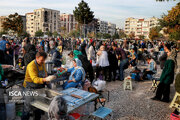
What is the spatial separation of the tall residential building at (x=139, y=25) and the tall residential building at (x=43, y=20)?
59.8 m

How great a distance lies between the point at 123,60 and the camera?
816cm

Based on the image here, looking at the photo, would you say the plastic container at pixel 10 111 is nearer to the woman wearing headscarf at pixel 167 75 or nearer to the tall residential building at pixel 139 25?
the woman wearing headscarf at pixel 167 75

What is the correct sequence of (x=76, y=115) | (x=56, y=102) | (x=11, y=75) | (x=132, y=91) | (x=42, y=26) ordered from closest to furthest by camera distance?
(x=56, y=102) < (x=76, y=115) < (x=11, y=75) < (x=132, y=91) < (x=42, y=26)

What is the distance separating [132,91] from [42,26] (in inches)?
Result: 4254

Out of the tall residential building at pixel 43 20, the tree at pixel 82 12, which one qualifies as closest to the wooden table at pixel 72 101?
the tree at pixel 82 12

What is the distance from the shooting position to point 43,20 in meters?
106

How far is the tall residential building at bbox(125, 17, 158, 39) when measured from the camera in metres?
128

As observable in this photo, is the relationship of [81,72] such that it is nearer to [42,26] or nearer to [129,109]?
[129,109]

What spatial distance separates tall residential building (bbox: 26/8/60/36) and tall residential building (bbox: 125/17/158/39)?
196ft

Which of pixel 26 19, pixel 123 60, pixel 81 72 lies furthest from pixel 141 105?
pixel 26 19

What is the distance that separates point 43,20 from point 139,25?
2879 inches

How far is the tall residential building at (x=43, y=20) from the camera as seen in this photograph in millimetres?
106188

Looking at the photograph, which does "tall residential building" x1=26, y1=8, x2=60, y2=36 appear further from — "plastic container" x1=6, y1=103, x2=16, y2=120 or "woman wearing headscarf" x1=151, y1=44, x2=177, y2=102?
"plastic container" x1=6, y1=103, x2=16, y2=120

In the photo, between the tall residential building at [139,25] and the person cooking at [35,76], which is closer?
the person cooking at [35,76]
